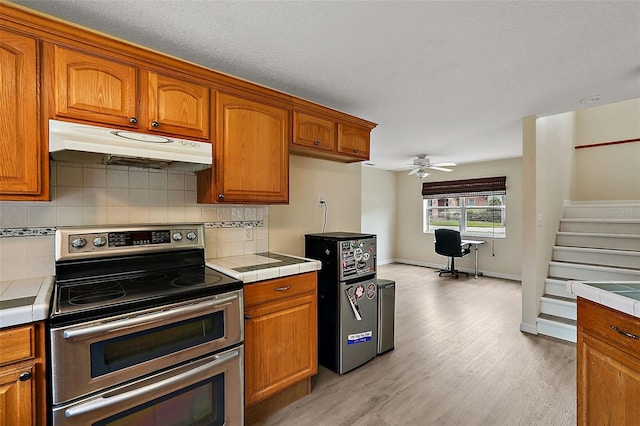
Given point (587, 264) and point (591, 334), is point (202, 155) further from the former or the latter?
point (587, 264)

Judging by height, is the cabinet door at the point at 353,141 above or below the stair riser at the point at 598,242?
above

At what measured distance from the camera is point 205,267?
6.97ft

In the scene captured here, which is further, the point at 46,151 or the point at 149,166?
the point at 149,166

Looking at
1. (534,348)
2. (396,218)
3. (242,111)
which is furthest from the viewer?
(396,218)

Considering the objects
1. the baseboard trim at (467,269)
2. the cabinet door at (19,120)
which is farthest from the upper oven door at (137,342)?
the baseboard trim at (467,269)

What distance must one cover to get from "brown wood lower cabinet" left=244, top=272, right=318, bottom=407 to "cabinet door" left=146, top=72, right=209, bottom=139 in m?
1.05

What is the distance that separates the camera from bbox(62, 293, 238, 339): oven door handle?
125cm

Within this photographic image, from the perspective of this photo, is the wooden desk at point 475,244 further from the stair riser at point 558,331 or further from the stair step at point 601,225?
the stair riser at point 558,331

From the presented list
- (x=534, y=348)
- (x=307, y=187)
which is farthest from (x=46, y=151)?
(x=534, y=348)

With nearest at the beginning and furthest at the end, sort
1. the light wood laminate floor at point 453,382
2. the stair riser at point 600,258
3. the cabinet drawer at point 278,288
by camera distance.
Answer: the cabinet drawer at point 278,288, the light wood laminate floor at point 453,382, the stair riser at point 600,258

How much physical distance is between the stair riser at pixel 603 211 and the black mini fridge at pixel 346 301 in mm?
3473

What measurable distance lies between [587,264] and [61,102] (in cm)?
509

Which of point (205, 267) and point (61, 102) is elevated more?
point (61, 102)

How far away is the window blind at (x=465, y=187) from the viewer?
5914 mm
